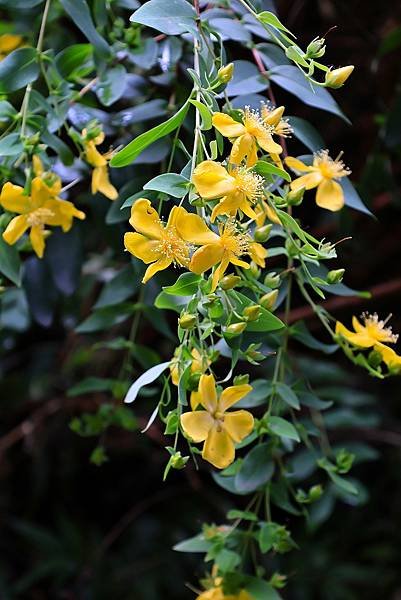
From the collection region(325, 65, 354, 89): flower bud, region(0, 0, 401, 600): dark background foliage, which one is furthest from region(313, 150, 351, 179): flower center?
region(0, 0, 401, 600): dark background foliage

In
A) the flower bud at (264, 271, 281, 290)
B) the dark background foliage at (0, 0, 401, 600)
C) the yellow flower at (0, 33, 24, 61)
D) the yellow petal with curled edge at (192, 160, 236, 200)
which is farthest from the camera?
the dark background foliage at (0, 0, 401, 600)

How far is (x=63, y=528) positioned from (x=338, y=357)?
577 millimetres

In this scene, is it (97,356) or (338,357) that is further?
(338,357)

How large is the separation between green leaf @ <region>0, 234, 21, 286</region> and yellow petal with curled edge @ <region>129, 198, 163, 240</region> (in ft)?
0.63

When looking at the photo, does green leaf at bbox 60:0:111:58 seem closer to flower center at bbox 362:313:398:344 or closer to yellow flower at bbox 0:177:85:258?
yellow flower at bbox 0:177:85:258

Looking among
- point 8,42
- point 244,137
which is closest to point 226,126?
point 244,137

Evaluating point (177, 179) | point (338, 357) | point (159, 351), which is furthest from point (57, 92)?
point (338, 357)

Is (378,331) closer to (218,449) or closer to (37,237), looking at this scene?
(218,449)

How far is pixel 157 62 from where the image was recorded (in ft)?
2.89

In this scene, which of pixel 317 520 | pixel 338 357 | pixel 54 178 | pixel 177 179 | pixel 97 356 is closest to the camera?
pixel 177 179

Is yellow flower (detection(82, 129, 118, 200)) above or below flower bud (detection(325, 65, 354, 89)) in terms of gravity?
below

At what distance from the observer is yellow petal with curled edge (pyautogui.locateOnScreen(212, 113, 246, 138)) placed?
0.54 metres

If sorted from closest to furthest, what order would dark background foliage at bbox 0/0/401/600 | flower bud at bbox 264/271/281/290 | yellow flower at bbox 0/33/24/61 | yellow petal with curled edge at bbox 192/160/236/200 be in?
yellow petal with curled edge at bbox 192/160/236/200 → flower bud at bbox 264/271/281/290 → yellow flower at bbox 0/33/24/61 → dark background foliage at bbox 0/0/401/600

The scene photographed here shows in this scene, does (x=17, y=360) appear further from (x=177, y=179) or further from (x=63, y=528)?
(x=177, y=179)
